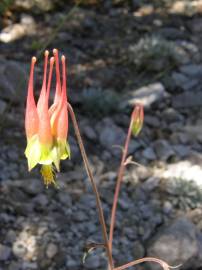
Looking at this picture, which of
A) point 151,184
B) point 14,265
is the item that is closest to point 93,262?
point 14,265

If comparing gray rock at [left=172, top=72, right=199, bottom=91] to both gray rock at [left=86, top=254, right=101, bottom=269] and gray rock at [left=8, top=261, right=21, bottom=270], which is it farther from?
gray rock at [left=8, top=261, right=21, bottom=270]

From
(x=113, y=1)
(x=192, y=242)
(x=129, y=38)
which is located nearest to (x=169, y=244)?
(x=192, y=242)

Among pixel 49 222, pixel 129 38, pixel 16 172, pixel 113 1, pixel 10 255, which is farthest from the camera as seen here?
pixel 113 1

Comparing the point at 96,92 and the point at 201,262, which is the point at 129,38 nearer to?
the point at 96,92

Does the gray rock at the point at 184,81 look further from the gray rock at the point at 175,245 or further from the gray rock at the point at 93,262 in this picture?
the gray rock at the point at 93,262

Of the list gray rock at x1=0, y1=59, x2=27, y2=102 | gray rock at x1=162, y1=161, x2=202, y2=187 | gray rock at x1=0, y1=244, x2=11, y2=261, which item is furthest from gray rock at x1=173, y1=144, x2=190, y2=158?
gray rock at x1=0, y1=244, x2=11, y2=261

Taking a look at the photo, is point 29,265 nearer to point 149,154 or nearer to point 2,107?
point 2,107

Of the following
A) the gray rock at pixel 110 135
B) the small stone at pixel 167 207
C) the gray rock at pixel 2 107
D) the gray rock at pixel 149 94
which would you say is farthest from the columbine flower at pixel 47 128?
the gray rock at pixel 149 94
